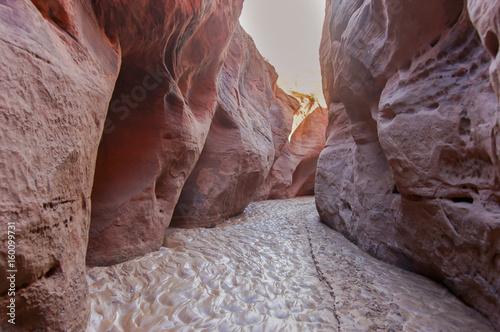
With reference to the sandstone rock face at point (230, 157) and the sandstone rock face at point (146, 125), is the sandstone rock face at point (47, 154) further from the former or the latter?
the sandstone rock face at point (230, 157)

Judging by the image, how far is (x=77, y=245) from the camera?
184 centimetres

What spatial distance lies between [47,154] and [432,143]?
324 centimetres

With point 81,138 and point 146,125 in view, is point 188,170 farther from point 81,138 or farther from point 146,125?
point 81,138

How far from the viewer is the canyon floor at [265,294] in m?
2.14

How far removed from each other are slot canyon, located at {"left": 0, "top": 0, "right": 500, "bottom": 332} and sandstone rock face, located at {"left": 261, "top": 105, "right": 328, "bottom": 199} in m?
7.69

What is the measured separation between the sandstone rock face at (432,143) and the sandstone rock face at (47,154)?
280 cm

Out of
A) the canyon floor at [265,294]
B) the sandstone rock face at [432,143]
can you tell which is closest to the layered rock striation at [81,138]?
the canyon floor at [265,294]

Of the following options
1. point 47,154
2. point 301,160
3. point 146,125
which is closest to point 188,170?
point 146,125

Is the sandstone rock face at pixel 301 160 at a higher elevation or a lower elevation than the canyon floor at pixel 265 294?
higher

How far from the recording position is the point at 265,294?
2.67 meters

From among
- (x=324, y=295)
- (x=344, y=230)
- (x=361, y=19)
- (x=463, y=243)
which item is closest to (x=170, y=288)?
(x=324, y=295)

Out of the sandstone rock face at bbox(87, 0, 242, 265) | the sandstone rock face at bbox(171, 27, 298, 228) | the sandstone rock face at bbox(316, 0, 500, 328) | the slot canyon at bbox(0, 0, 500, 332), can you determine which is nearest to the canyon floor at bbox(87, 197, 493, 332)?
the slot canyon at bbox(0, 0, 500, 332)

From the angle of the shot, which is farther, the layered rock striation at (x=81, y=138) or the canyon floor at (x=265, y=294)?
the canyon floor at (x=265, y=294)

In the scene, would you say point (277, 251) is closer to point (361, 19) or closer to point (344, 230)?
point (344, 230)
